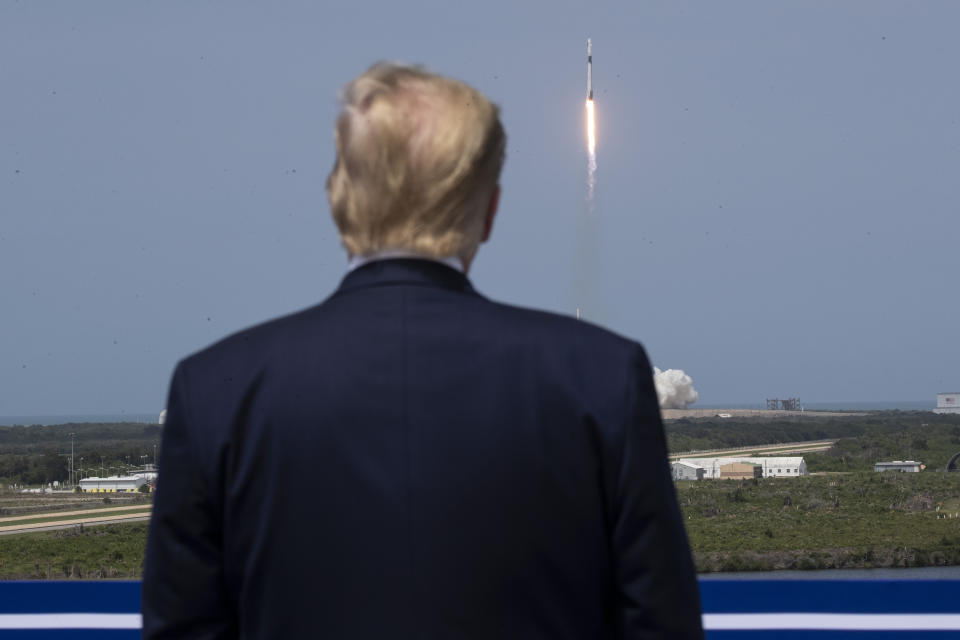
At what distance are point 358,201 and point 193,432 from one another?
0.37 metres

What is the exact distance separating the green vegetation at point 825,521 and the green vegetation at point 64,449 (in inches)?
1606

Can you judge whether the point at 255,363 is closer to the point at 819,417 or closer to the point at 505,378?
the point at 505,378

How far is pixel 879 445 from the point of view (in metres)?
104

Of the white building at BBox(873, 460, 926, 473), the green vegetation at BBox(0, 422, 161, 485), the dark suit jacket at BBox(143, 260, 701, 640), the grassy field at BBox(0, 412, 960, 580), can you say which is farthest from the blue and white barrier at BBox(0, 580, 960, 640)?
the white building at BBox(873, 460, 926, 473)

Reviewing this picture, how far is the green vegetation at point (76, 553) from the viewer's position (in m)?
49.1

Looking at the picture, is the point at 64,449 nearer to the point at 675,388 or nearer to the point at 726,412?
the point at 675,388

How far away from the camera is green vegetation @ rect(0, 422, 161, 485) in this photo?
265 feet

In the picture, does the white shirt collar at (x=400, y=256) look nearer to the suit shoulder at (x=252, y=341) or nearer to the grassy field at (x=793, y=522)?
the suit shoulder at (x=252, y=341)

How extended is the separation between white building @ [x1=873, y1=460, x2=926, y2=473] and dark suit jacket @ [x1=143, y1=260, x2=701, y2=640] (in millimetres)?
93077

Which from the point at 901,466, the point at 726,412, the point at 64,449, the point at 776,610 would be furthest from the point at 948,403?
the point at 776,610

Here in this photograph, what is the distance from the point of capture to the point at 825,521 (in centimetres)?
7112

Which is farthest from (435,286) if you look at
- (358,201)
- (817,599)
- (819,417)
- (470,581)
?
(819,417)

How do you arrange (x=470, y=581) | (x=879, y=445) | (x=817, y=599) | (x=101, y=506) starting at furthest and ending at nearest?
(x=879, y=445)
(x=101, y=506)
(x=817, y=599)
(x=470, y=581)

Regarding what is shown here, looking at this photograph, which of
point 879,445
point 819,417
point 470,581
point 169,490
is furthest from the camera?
point 819,417
